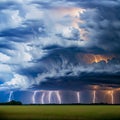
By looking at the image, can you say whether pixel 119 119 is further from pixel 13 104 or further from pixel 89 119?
pixel 13 104

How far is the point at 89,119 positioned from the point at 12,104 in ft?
385

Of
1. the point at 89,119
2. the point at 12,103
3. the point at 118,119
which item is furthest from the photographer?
the point at 12,103

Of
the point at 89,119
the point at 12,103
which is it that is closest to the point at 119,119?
the point at 89,119

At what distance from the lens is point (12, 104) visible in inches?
7854

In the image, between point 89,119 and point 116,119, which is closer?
point 116,119

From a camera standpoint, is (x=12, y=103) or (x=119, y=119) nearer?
(x=119, y=119)

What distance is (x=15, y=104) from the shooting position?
199625 mm

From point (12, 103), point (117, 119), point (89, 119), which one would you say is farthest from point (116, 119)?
point (12, 103)

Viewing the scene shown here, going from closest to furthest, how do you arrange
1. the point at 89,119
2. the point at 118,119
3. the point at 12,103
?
the point at 118,119
the point at 89,119
the point at 12,103

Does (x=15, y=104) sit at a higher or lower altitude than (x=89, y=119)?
higher

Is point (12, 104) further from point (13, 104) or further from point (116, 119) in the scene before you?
point (116, 119)

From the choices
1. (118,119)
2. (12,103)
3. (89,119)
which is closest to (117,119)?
(118,119)

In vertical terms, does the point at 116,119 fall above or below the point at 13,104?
below

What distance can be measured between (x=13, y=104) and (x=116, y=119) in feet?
404
